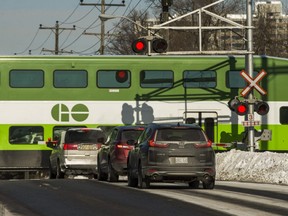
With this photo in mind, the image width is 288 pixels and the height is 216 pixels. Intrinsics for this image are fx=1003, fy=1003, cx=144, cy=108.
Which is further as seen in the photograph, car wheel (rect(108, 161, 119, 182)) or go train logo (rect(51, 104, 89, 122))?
go train logo (rect(51, 104, 89, 122))

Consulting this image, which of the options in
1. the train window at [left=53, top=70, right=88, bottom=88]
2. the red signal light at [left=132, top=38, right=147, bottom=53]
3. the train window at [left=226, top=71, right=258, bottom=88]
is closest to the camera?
the red signal light at [left=132, top=38, right=147, bottom=53]

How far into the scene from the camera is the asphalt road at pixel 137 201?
54.8ft

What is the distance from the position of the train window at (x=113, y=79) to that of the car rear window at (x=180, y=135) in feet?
49.0

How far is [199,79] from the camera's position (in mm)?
39562

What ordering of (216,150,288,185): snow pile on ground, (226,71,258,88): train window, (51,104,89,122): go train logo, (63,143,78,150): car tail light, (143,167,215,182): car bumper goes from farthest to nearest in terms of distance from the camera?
(226,71,258,88): train window < (51,104,89,122): go train logo < (63,143,78,150): car tail light < (216,150,288,185): snow pile on ground < (143,167,215,182): car bumper

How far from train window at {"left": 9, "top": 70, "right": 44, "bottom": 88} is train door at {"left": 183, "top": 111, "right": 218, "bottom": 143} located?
19.4 ft

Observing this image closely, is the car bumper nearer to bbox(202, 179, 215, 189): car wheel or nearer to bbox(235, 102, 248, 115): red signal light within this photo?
bbox(202, 179, 215, 189): car wheel

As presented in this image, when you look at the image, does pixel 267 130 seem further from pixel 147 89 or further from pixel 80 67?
pixel 80 67

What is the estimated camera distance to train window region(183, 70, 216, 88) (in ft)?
130

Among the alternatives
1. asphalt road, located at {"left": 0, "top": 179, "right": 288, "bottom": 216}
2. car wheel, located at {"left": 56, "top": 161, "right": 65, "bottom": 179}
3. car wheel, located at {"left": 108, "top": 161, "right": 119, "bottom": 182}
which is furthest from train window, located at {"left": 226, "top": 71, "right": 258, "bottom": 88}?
asphalt road, located at {"left": 0, "top": 179, "right": 288, "bottom": 216}

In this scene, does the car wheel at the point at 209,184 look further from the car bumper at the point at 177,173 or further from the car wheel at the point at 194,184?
the car wheel at the point at 194,184

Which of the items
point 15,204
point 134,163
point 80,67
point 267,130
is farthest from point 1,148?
point 15,204

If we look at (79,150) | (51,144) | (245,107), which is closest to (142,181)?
(79,150)

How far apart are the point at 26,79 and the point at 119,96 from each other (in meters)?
3.64
